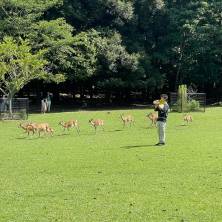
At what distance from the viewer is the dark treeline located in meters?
48.7

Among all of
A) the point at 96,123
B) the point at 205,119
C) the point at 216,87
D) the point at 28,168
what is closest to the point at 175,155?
the point at 28,168

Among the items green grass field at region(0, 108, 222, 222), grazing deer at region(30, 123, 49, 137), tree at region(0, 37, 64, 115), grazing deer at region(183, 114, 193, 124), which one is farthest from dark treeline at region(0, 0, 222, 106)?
green grass field at region(0, 108, 222, 222)

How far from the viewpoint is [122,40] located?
54.7m

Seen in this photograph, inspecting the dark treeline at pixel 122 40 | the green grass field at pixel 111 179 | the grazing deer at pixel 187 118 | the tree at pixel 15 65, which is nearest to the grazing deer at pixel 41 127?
the green grass field at pixel 111 179

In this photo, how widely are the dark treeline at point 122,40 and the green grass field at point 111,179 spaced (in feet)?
85.1

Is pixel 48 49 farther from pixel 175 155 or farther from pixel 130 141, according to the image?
pixel 175 155

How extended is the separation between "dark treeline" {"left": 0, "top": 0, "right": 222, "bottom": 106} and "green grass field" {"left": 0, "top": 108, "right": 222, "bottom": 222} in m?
25.9

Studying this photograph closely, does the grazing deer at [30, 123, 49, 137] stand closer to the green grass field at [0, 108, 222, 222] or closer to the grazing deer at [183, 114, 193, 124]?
the green grass field at [0, 108, 222, 222]

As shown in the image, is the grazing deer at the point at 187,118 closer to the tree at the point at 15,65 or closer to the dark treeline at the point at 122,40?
the tree at the point at 15,65

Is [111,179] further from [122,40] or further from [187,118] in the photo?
[122,40]

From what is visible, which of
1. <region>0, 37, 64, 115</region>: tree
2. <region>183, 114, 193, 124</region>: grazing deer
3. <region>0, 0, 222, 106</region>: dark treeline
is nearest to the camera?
<region>183, 114, 193, 124</region>: grazing deer

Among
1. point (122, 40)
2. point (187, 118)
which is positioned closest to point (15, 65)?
point (187, 118)

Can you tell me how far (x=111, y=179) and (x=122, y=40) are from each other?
4220 centimetres

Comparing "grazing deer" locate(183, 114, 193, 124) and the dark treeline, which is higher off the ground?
the dark treeline
